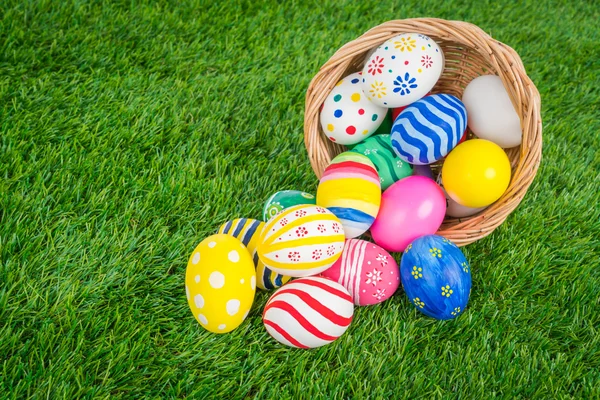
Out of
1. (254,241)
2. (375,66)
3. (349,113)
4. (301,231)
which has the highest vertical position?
(375,66)

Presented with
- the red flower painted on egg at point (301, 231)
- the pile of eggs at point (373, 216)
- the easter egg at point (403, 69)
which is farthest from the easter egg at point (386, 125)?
the red flower painted on egg at point (301, 231)

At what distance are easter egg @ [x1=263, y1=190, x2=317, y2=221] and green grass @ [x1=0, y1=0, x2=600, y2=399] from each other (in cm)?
17

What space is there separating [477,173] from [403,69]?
1.20ft

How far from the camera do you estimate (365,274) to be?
149cm

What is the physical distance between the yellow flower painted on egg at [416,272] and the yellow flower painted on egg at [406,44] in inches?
24.9

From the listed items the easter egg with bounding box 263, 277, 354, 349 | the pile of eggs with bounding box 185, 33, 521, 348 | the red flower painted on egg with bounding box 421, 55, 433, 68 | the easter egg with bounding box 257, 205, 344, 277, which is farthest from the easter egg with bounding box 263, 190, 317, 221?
the red flower painted on egg with bounding box 421, 55, 433, 68

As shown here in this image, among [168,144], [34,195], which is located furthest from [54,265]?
[168,144]

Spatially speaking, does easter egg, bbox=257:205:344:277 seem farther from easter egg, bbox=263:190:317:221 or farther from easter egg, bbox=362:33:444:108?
easter egg, bbox=362:33:444:108

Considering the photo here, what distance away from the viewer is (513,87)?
4.81ft

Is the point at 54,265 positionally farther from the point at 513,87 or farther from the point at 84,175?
the point at 513,87

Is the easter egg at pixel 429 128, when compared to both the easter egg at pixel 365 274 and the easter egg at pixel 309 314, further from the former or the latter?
the easter egg at pixel 309 314

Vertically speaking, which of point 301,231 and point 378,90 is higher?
point 378,90

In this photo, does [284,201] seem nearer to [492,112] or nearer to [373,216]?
[373,216]

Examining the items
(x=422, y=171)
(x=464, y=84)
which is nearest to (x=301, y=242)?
(x=422, y=171)
